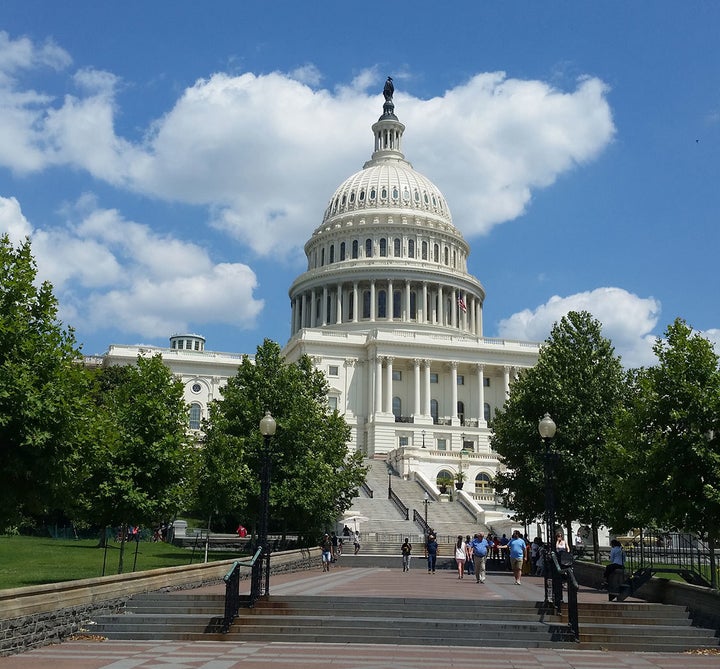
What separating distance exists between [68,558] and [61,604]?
71.8ft

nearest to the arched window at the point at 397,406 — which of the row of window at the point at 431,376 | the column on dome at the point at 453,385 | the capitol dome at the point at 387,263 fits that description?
the row of window at the point at 431,376

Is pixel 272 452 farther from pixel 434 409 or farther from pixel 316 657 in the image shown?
pixel 434 409

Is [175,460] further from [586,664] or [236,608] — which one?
[586,664]

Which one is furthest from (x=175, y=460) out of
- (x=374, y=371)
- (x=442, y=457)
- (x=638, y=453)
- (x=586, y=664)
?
(x=374, y=371)

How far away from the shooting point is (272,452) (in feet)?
140

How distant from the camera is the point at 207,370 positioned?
113 m

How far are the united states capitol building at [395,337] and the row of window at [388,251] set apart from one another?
159 mm

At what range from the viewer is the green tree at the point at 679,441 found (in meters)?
25.8

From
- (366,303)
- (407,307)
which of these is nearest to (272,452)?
(407,307)

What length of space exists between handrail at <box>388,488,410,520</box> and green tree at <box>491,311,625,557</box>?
16524 millimetres

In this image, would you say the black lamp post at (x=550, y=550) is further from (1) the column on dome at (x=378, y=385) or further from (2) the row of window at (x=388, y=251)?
(2) the row of window at (x=388, y=251)

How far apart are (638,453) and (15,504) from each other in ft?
61.2

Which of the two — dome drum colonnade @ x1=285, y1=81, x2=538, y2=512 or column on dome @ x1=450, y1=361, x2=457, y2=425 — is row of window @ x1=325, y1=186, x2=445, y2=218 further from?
column on dome @ x1=450, y1=361, x2=457, y2=425

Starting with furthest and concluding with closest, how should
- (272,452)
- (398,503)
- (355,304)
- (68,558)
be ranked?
1. (355,304)
2. (398,503)
3. (272,452)
4. (68,558)
